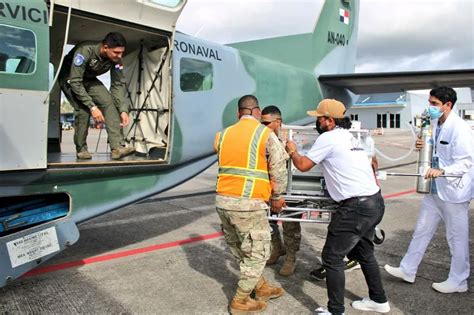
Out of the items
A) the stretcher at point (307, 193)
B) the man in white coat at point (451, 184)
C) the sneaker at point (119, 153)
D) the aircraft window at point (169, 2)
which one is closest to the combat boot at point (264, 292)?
the stretcher at point (307, 193)

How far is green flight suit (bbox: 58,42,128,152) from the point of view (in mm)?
4375

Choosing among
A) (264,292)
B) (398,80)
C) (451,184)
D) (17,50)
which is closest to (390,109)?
(398,80)

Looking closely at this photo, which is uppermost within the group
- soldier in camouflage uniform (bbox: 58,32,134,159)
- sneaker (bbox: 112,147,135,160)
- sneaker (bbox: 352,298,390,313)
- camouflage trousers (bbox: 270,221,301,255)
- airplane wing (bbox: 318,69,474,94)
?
airplane wing (bbox: 318,69,474,94)

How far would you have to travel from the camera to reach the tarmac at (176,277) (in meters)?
3.65

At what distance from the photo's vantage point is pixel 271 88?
7094 mm

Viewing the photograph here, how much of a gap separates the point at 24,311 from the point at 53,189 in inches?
43.5

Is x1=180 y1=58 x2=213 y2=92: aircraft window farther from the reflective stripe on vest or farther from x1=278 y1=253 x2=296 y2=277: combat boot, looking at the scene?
x1=278 y1=253 x2=296 y2=277: combat boot

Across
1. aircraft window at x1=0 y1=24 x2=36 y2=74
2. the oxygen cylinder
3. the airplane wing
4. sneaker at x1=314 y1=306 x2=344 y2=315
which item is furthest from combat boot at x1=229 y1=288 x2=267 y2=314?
the airplane wing

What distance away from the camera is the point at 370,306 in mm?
3529

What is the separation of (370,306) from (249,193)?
146cm

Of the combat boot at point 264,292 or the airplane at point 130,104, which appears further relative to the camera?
the combat boot at point 264,292

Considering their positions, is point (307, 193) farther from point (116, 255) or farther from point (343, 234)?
point (116, 255)

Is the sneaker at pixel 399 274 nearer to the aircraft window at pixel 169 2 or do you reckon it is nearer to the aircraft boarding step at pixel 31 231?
the aircraft boarding step at pixel 31 231

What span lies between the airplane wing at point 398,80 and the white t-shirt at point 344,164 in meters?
4.40
